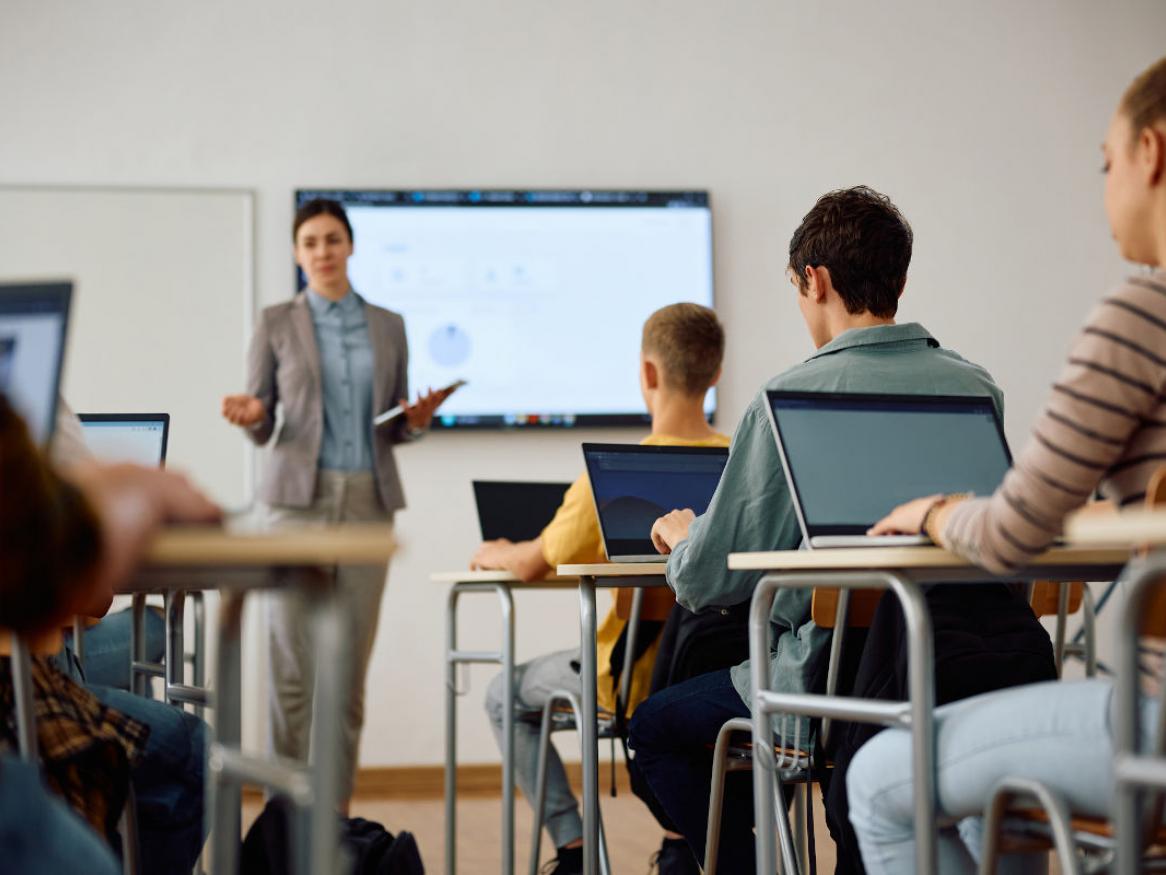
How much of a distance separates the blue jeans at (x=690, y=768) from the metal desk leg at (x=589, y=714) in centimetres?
7

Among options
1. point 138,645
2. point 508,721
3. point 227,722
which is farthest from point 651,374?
point 227,722

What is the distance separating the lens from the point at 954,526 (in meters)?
1.39

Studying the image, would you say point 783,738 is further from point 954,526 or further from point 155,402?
point 155,402

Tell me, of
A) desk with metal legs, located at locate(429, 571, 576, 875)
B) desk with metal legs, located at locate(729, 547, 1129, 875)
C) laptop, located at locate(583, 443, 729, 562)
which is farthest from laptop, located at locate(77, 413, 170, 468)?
desk with metal legs, located at locate(729, 547, 1129, 875)

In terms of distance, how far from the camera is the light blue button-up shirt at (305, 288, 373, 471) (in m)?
4.21

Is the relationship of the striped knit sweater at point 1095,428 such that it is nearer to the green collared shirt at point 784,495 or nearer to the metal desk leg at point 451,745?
the green collared shirt at point 784,495

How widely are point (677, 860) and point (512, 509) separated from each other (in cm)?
94

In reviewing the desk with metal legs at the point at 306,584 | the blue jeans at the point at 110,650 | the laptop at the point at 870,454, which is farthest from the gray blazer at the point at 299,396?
the desk with metal legs at the point at 306,584

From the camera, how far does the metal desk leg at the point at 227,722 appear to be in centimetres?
136

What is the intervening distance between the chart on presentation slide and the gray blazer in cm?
61

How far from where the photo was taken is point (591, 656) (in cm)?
240

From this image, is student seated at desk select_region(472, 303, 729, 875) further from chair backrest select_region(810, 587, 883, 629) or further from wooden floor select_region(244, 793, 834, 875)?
chair backrest select_region(810, 587, 883, 629)

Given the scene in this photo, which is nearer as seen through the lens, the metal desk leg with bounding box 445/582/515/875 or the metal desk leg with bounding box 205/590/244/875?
the metal desk leg with bounding box 205/590/244/875

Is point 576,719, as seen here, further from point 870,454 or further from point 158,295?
point 158,295
